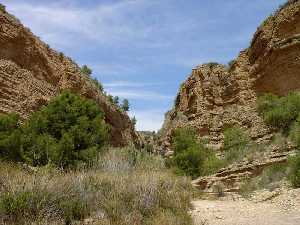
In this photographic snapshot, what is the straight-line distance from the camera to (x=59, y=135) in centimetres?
1839

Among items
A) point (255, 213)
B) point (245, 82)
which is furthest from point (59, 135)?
point (245, 82)

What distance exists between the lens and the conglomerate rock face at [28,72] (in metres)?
23.0

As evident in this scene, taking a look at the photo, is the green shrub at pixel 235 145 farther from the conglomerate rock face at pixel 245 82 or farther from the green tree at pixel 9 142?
the green tree at pixel 9 142

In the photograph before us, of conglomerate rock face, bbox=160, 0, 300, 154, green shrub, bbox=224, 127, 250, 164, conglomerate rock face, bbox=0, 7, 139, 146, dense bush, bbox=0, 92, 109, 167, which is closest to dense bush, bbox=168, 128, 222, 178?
green shrub, bbox=224, 127, 250, 164

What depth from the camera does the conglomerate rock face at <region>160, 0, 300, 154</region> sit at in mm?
39219

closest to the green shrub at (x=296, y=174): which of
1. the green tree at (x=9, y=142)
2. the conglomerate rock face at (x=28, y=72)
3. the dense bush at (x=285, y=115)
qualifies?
the green tree at (x=9, y=142)

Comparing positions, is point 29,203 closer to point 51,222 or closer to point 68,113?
point 51,222

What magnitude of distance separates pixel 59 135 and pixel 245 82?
29888 mm

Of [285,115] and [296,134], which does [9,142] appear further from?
[285,115]

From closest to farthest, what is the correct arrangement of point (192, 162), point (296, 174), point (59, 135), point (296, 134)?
point (296, 174) < point (59, 135) < point (296, 134) < point (192, 162)

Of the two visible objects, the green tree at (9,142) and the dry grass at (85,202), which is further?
the green tree at (9,142)

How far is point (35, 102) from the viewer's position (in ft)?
80.5

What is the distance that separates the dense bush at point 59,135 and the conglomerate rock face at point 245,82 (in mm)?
18506

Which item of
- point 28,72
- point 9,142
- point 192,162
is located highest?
point 28,72
